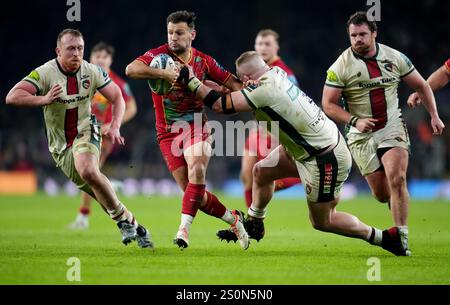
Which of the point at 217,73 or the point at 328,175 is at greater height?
the point at 217,73

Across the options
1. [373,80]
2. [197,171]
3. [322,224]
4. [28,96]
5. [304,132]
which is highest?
[373,80]

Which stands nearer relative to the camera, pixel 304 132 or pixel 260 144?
pixel 304 132

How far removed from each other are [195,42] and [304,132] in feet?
69.3

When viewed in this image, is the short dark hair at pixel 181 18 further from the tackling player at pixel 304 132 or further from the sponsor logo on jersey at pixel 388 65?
the sponsor logo on jersey at pixel 388 65

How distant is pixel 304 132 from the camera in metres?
8.66

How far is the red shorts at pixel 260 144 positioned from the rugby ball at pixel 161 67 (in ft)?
10.2

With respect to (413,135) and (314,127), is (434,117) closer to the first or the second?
(314,127)

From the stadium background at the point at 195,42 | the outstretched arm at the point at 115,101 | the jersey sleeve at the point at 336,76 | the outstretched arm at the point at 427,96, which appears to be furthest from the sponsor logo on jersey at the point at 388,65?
the stadium background at the point at 195,42

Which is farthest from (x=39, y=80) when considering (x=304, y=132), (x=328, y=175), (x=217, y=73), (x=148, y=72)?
(x=328, y=175)

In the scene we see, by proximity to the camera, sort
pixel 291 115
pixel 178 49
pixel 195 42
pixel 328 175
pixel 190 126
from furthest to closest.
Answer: pixel 195 42
pixel 190 126
pixel 178 49
pixel 328 175
pixel 291 115

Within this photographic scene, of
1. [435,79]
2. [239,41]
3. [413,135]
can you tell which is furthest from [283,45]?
[435,79]

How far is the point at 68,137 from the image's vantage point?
32.2 feet

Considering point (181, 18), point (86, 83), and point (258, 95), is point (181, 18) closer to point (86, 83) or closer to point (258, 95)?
point (86, 83)

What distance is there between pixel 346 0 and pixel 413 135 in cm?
657
